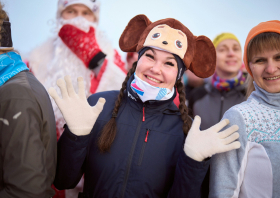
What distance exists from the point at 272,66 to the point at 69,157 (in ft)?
4.81

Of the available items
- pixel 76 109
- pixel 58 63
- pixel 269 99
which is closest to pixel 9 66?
pixel 76 109

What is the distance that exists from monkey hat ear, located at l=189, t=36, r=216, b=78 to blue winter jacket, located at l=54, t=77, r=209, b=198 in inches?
16.3

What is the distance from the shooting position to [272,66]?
170 cm

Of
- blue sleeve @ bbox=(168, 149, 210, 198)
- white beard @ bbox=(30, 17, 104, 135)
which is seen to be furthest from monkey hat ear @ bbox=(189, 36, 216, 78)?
white beard @ bbox=(30, 17, 104, 135)

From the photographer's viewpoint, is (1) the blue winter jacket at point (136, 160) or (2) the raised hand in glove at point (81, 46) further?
(2) the raised hand in glove at point (81, 46)

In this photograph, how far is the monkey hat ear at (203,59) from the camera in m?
2.04

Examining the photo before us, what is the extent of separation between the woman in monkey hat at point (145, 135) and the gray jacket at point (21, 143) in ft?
0.79

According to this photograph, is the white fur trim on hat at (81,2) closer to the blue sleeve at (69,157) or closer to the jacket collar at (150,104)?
the jacket collar at (150,104)

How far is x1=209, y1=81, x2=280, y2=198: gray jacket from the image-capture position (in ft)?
5.06

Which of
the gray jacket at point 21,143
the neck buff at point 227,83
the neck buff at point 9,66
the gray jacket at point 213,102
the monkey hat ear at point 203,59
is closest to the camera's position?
the gray jacket at point 21,143

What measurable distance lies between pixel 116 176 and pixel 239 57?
95.4 inches

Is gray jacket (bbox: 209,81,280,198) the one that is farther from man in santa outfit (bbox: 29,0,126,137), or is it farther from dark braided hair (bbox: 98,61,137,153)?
man in santa outfit (bbox: 29,0,126,137)

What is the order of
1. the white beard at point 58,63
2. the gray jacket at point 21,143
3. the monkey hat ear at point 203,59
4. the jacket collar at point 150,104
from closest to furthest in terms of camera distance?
the gray jacket at point 21,143, the jacket collar at point 150,104, the monkey hat ear at point 203,59, the white beard at point 58,63

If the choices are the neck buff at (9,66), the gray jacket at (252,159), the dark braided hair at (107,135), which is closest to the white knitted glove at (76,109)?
the dark braided hair at (107,135)
